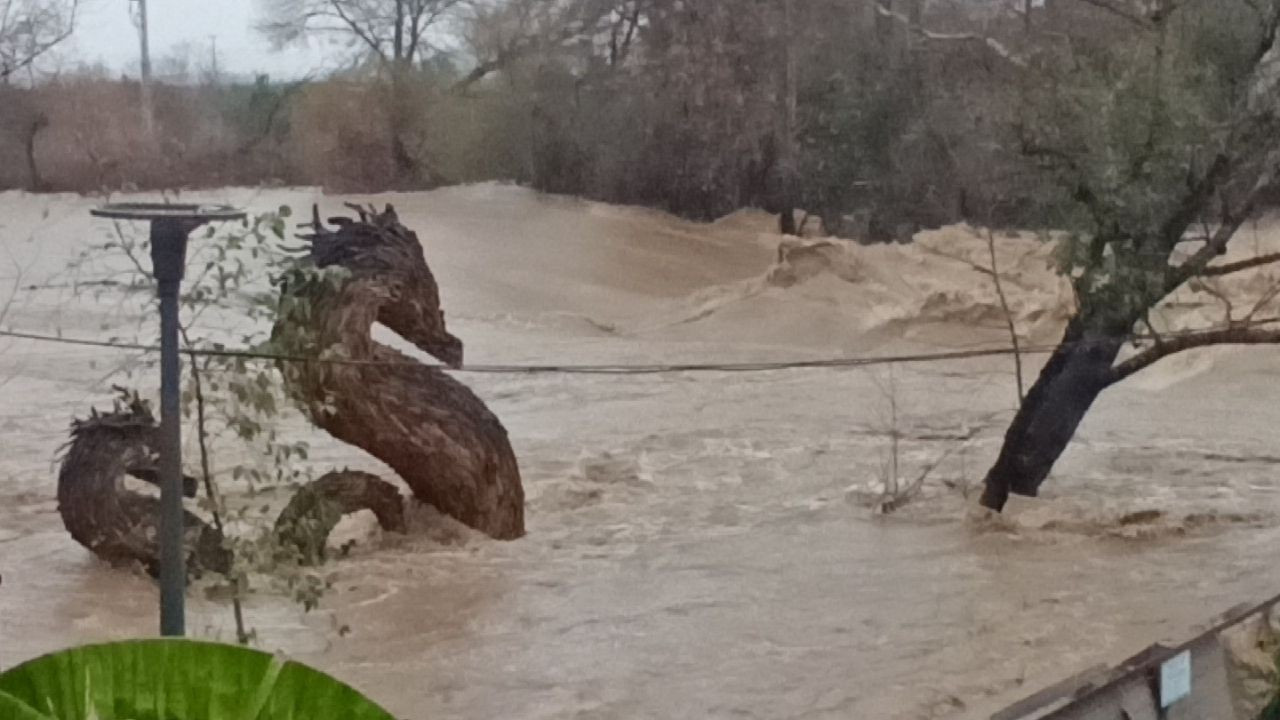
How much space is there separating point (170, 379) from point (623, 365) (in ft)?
1.61

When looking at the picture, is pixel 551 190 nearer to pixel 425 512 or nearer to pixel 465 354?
pixel 465 354

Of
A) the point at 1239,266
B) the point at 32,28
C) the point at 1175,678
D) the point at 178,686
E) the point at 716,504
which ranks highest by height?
the point at 32,28

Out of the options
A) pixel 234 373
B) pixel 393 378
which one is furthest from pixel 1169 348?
pixel 234 373

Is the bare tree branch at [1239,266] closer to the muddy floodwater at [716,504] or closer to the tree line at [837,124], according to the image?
the tree line at [837,124]

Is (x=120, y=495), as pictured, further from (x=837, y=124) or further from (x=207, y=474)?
(x=837, y=124)

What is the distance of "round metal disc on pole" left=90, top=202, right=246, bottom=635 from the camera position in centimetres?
117

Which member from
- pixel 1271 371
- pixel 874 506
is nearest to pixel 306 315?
pixel 874 506

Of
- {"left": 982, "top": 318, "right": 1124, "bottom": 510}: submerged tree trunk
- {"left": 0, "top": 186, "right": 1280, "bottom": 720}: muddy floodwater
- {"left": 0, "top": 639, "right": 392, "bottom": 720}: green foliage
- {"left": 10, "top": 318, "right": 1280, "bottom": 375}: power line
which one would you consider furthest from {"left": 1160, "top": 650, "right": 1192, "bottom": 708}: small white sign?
{"left": 0, "top": 639, "right": 392, "bottom": 720}: green foliage

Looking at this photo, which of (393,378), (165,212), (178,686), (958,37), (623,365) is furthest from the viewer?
(958,37)

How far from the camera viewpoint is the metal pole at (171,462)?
1187 mm

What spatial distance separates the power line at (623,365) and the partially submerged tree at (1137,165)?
89mm

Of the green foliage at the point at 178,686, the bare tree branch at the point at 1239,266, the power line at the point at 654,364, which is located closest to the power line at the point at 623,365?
the power line at the point at 654,364

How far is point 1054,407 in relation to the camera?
1871mm

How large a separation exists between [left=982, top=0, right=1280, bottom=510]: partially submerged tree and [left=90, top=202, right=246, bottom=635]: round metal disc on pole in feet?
3.14
